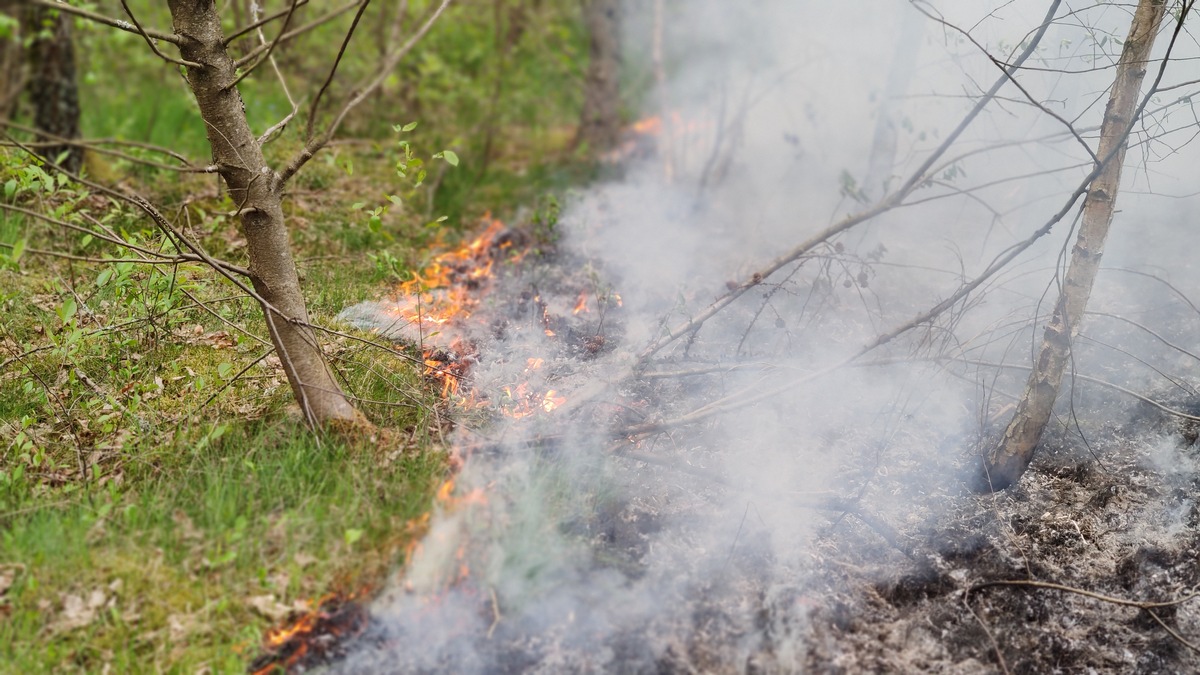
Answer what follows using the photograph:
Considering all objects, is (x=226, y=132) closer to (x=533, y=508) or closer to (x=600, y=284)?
(x=533, y=508)

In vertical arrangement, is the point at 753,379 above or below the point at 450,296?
below

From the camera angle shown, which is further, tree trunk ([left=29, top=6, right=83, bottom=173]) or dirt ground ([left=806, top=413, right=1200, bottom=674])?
tree trunk ([left=29, top=6, right=83, bottom=173])

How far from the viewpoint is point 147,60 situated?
9.90 meters

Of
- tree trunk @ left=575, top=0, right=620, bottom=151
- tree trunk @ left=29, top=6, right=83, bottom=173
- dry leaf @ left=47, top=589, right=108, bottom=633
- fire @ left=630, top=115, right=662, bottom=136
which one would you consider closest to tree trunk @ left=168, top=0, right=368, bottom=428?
dry leaf @ left=47, top=589, right=108, bottom=633

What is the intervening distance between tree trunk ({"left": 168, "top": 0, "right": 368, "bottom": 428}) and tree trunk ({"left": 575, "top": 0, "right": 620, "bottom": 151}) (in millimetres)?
5724

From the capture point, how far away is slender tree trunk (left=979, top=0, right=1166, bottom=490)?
12.3 ft

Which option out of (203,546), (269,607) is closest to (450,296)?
(203,546)

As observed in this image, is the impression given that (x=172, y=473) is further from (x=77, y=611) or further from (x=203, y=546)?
(x=77, y=611)

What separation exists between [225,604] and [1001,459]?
412 centimetres

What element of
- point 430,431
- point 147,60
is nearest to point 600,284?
point 430,431

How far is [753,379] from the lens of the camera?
5.12 m

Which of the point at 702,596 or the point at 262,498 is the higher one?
the point at 262,498

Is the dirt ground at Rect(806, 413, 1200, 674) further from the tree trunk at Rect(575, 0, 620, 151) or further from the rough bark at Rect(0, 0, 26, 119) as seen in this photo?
the rough bark at Rect(0, 0, 26, 119)

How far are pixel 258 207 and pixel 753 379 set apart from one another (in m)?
3.20
